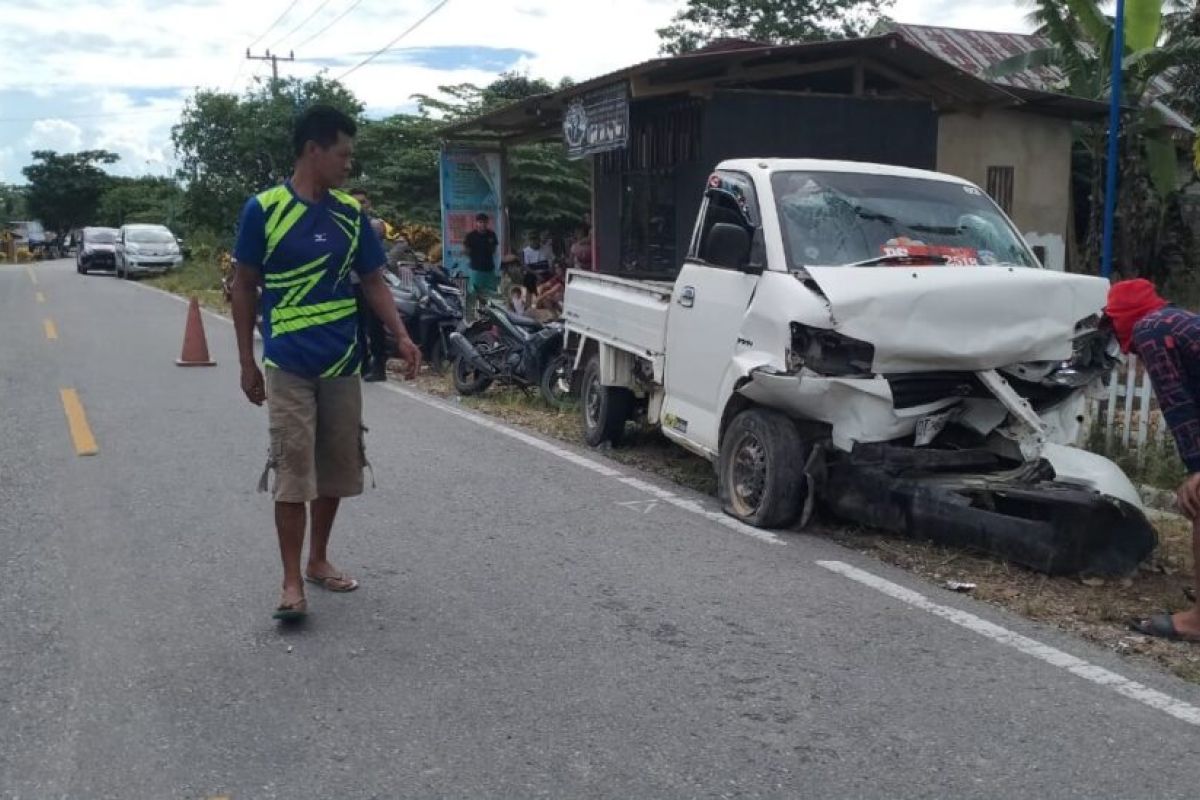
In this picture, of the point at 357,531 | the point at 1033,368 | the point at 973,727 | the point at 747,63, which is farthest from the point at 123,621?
the point at 747,63

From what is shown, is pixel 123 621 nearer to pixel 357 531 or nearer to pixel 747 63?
pixel 357 531

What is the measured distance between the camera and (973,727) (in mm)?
3941

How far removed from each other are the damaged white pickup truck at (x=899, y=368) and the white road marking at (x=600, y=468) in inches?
4.2

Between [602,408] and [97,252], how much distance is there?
3321 cm

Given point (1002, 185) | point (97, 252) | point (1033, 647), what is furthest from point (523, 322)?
point (97, 252)

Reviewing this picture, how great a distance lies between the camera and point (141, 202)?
63.5m

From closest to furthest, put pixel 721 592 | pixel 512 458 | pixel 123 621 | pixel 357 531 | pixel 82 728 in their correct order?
1. pixel 82 728
2. pixel 123 621
3. pixel 721 592
4. pixel 357 531
5. pixel 512 458

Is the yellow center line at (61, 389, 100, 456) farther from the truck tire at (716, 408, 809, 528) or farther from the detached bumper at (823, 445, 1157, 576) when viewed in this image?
the detached bumper at (823, 445, 1157, 576)

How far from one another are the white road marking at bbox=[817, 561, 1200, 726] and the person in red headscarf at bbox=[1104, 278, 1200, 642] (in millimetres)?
531

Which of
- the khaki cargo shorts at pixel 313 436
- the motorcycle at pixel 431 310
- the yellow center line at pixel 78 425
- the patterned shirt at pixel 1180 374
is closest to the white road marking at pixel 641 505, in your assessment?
the khaki cargo shorts at pixel 313 436

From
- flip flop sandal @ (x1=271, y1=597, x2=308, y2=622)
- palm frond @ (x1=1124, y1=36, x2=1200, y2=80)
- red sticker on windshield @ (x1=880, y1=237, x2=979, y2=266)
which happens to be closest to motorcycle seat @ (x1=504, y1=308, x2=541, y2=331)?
red sticker on windshield @ (x1=880, y1=237, x2=979, y2=266)

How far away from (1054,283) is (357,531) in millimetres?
3917

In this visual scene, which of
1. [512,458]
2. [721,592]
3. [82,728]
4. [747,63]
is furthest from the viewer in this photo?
[747,63]

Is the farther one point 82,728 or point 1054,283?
point 1054,283
